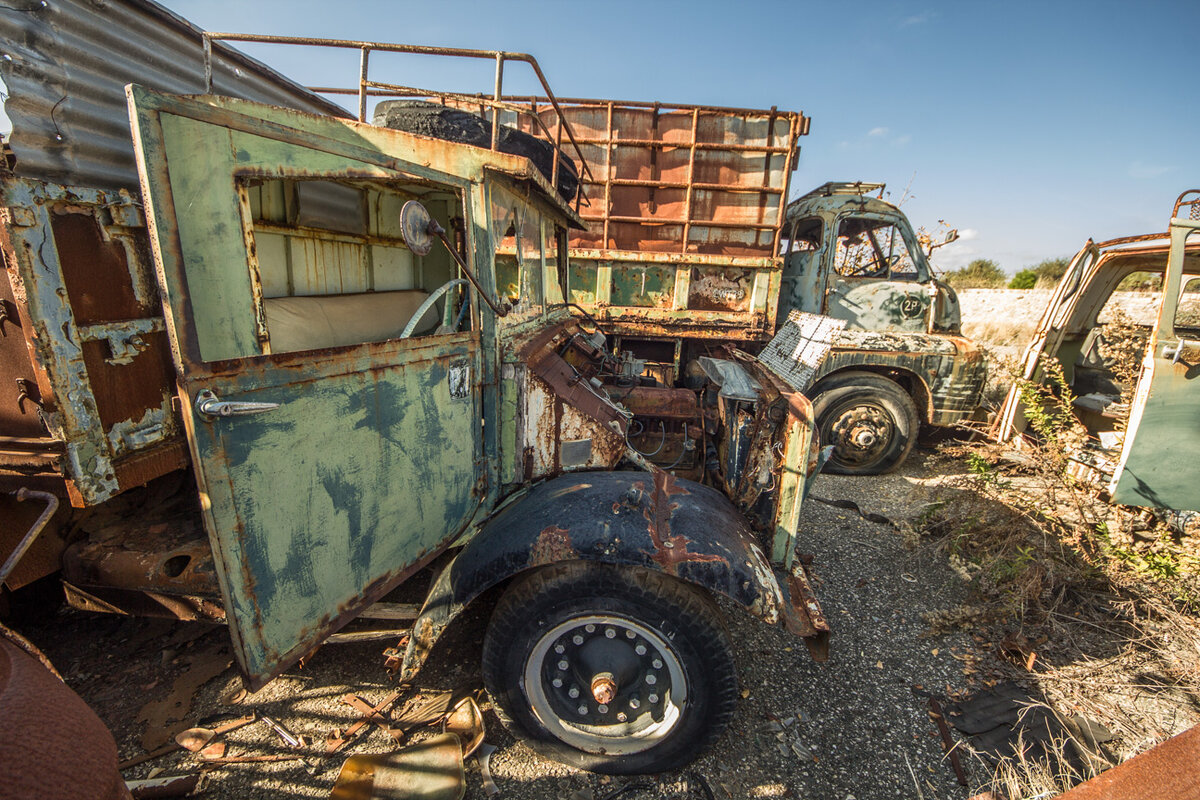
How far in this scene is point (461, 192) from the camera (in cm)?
203

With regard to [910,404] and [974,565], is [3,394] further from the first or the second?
[910,404]

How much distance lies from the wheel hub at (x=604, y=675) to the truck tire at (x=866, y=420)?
4.01 m

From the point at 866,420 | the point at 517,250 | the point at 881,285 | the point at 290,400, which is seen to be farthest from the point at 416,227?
the point at 881,285

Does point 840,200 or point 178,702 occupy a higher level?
point 840,200

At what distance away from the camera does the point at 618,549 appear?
1929 millimetres

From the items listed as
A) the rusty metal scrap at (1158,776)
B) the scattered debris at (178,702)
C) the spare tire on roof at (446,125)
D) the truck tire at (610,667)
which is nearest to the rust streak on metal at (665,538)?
the truck tire at (610,667)

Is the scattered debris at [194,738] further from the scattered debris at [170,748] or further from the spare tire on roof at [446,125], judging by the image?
the spare tire on roof at [446,125]

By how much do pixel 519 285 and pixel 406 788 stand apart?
7.35 ft

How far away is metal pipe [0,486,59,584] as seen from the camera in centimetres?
122

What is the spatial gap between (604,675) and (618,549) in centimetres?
52

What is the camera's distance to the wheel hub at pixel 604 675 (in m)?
2.00

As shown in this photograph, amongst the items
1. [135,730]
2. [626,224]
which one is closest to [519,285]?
[135,730]

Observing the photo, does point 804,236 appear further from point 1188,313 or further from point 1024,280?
point 1024,280

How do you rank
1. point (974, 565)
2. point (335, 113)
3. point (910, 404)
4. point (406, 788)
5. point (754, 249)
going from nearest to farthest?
point (406, 788) < point (335, 113) < point (974, 565) < point (910, 404) < point (754, 249)
